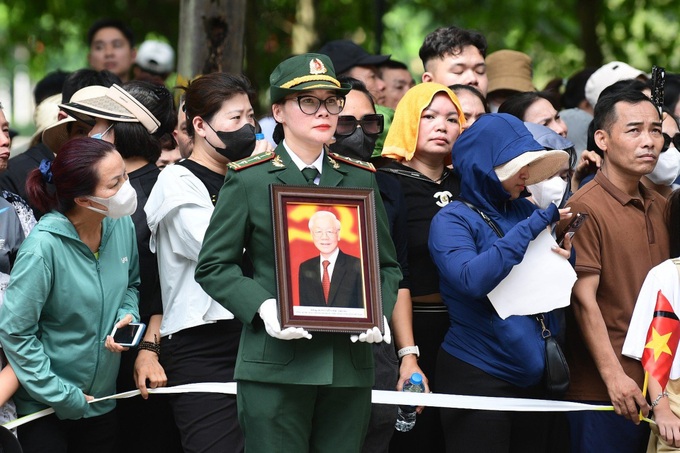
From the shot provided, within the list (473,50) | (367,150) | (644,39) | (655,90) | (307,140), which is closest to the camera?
(307,140)

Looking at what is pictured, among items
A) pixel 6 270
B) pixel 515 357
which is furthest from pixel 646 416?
pixel 6 270

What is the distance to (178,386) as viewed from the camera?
5.28m

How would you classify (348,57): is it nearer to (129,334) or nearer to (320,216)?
(129,334)

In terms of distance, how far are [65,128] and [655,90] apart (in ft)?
11.8

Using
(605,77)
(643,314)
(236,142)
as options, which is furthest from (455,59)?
(643,314)

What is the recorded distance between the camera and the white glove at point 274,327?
4.20m

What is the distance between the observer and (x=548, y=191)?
6.31 m

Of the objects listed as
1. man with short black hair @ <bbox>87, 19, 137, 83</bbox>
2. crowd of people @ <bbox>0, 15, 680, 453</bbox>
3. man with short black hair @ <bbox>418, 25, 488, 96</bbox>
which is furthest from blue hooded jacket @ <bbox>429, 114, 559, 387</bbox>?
man with short black hair @ <bbox>87, 19, 137, 83</bbox>

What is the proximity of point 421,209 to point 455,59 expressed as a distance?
202 cm

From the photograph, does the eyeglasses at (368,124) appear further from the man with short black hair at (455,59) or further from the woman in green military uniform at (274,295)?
the man with short black hair at (455,59)

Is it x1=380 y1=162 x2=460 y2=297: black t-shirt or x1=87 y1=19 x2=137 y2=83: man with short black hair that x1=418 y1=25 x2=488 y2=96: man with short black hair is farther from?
x1=87 y1=19 x2=137 y2=83: man with short black hair

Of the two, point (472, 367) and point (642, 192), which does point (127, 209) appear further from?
point (642, 192)

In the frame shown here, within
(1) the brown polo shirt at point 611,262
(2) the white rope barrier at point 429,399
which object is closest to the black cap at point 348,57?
(1) the brown polo shirt at point 611,262

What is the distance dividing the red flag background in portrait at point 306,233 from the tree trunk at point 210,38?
4404 mm
